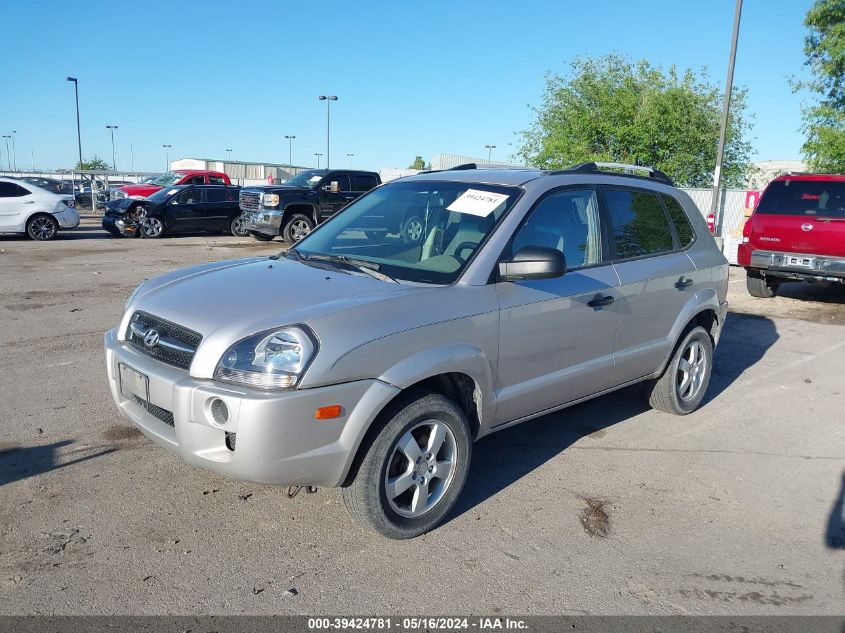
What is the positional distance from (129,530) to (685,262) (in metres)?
4.17

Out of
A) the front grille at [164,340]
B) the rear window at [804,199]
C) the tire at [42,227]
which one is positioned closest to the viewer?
the front grille at [164,340]

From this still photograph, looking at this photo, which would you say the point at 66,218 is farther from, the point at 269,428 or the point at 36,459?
the point at 269,428

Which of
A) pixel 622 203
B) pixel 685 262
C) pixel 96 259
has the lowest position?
pixel 96 259

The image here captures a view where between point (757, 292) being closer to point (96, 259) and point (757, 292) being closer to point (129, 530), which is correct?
point (129, 530)

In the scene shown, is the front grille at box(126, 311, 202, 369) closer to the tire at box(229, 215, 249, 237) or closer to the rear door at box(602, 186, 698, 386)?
the rear door at box(602, 186, 698, 386)

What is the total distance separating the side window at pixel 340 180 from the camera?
59.0 ft

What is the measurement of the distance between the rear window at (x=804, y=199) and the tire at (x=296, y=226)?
1042 cm

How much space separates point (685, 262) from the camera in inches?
208

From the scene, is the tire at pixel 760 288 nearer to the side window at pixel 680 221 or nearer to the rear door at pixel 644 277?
the side window at pixel 680 221

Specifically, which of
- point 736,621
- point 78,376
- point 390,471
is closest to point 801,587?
point 736,621

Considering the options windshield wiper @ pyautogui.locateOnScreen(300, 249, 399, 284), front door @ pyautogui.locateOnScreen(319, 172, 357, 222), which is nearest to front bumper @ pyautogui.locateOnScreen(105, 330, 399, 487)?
windshield wiper @ pyautogui.locateOnScreen(300, 249, 399, 284)

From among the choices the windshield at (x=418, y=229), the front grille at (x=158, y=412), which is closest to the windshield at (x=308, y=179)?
the windshield at (x=418, y=229)

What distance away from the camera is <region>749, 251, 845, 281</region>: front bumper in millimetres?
9703

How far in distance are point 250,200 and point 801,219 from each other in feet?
42.0
